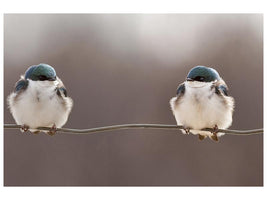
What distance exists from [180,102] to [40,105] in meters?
0.86

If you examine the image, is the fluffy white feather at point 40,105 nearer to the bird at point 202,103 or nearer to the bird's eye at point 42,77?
the bird's eye at point 42,77

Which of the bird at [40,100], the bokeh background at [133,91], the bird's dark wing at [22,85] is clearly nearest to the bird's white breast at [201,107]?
the bird at [40,100]

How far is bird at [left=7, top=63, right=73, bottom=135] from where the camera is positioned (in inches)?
140

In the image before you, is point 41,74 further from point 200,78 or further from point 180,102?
point 200,78

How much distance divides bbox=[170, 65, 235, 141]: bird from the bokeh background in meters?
1.74

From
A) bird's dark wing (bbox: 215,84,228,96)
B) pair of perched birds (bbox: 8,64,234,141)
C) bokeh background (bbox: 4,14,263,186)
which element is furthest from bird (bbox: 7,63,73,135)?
bokeh background (bbox: 4,14,263,186)

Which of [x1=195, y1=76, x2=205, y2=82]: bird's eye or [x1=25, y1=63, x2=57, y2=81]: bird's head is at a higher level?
[x1=25, y1=63, x2=57, y2=81]: bird's head

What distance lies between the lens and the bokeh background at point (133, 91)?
5.62m

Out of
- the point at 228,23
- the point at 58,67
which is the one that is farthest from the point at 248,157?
the point at 58,67

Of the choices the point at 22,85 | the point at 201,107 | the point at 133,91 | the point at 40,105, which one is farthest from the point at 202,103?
the point at 133,91

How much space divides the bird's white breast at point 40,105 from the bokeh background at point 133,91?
1.49 metres

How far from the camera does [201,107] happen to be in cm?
352

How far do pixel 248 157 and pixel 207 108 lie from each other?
109 inches

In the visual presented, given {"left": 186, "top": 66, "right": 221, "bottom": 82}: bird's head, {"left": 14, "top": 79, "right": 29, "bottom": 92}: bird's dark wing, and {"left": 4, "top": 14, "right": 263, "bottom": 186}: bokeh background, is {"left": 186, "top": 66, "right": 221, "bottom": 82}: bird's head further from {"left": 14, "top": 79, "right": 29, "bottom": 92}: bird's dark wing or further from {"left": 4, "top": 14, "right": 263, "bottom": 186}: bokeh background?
{"left": 4, "top": 14, "right": 263, "bottom": 186}: bokeh background
